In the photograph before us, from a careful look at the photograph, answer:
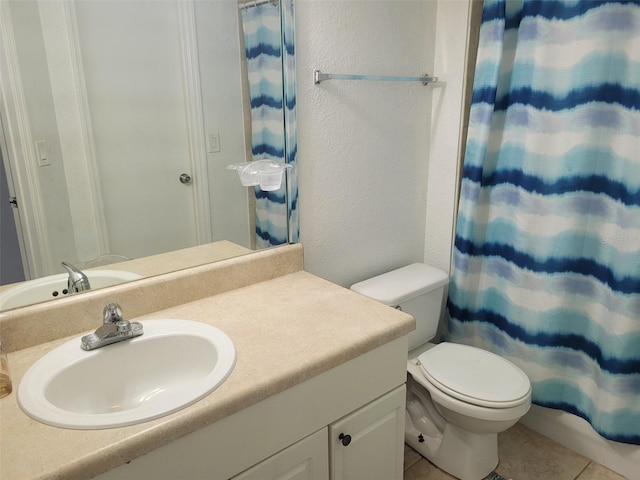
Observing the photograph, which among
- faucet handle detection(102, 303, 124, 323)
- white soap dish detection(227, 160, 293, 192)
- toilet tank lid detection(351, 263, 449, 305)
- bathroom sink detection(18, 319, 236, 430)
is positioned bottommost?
toilet tank lid detection(351, 263, 449, 305)

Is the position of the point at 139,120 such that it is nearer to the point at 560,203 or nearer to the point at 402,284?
the point at 402,284

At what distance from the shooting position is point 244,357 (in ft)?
3.60

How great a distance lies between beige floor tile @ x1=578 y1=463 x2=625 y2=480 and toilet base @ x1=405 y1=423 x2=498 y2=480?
0.34 m

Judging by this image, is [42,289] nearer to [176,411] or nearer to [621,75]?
[176,411]

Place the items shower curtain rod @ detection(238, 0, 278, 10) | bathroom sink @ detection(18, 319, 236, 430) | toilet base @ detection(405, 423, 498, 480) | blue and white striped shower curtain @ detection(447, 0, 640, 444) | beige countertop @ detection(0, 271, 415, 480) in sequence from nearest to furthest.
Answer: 1. beige countertop @ detection(0, 271, 415, 480)
2. bathroom sink @ detection(18, 319, 236, 430)
3. shower curtain rod @ detection(238, 0, 278, 10)
4. blue and white striped shower curtain @ detection(447, 0, 640, 444)
5. toilet base @ detection(405, 423, 498, 480)

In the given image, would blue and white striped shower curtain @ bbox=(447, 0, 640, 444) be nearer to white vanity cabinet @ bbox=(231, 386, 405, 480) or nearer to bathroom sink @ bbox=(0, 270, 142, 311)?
white vanity cabinet @ bbox=(231, 386, 405, 480)

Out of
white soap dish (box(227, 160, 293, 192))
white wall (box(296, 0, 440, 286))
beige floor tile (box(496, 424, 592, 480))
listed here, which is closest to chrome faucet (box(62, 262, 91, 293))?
white soap dish (box(227, 160, 293, 192))

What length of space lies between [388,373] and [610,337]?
3.04 ft

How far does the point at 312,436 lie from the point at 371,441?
25cm

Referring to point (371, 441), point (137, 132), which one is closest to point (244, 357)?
point (371, 441)

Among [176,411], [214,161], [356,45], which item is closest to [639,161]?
[356,45]

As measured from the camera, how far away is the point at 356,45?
68.4 inches

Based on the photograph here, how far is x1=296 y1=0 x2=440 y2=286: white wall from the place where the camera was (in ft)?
5.46

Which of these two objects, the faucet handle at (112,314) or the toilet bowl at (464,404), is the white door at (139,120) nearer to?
the faucet handle at (112,314)
